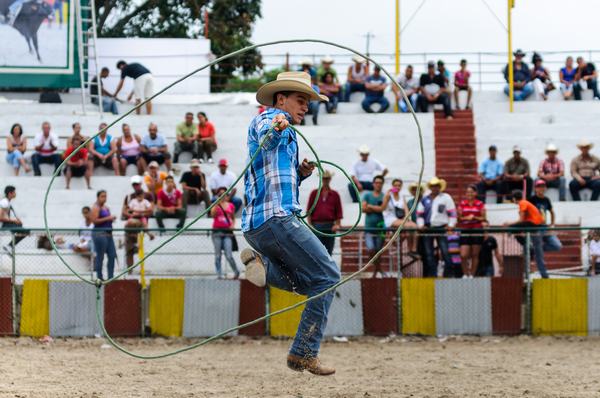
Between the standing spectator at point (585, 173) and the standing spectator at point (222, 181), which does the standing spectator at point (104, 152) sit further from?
the standing spectator at point (585, 173)

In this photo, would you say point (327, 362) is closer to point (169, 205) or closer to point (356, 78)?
point (169, 205)

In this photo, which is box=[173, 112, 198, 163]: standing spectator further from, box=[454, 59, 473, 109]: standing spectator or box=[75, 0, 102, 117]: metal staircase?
box=[454, 59, 473, 109]: standing spectator

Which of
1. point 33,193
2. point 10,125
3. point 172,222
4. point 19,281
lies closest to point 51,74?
point 10,125

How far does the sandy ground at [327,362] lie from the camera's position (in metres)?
9.83

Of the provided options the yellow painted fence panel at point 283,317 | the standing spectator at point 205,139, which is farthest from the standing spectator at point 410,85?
the yellow painted fence panel at point 283,317

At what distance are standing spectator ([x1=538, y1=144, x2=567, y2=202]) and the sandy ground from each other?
4.51m

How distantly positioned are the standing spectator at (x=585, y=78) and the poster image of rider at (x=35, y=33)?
1040cm

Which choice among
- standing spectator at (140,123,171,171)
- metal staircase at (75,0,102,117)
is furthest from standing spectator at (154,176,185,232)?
metal staircase at (75,0,102,117)

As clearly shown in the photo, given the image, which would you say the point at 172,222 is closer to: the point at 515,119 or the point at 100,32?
the point at 515,119

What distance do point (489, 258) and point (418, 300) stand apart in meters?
1.13

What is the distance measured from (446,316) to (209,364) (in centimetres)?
373

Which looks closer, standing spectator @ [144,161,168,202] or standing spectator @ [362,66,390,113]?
standing spectator @ [144,161,168,202]

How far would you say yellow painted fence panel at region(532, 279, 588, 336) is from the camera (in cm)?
1427

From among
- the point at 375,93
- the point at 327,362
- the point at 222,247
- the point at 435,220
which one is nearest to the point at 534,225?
the point at 435,220
